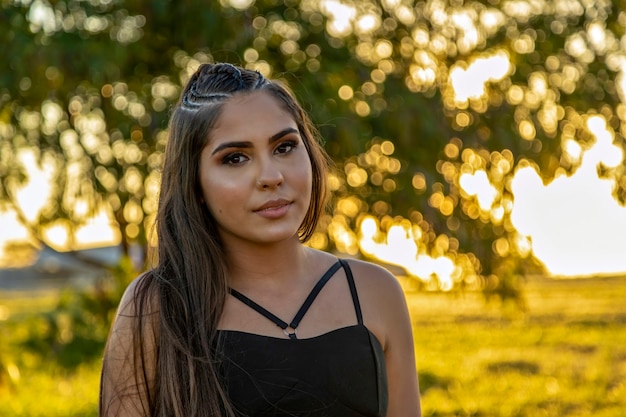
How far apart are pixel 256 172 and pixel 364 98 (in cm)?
325

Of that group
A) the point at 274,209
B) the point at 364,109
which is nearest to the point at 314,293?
the point at 274,209

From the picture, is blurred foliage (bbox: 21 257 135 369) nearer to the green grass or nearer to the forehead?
the green grass

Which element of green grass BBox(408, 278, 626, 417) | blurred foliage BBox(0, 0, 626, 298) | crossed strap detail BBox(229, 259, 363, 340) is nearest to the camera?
crossed strap detail BBox(229, 259, 363, 340)

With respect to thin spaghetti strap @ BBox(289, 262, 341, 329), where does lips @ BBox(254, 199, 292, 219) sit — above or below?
above

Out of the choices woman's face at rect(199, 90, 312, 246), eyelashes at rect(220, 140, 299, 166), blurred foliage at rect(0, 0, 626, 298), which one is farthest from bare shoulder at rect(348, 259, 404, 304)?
blurred foliage at rect(0, 0, 626, 298)

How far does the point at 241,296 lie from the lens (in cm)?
252

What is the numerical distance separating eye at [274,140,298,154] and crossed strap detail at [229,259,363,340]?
13.1 inches

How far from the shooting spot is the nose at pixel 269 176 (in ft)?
7.84

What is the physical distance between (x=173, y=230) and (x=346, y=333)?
1.52 feet

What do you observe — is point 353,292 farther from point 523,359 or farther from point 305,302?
point 523,359

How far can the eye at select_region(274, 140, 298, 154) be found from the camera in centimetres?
247

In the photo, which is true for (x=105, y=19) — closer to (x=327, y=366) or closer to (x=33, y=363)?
(x=327, y=366)

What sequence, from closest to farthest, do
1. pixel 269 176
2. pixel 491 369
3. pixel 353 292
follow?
pixel 269 176 < pixel 353 292 < pixel 491 369

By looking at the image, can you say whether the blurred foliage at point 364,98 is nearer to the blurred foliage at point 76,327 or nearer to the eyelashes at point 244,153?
the blurred foliage at point 76,327
